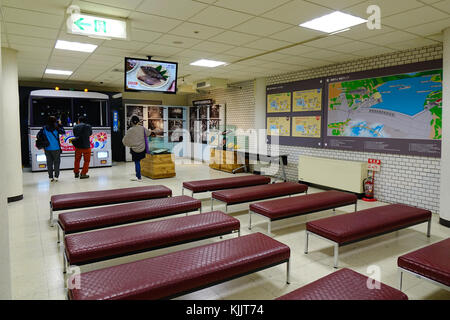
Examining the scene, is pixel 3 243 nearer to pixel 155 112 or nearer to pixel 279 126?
pixel 279 126

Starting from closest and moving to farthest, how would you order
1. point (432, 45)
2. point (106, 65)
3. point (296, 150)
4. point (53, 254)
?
point (53, 254)
point (432, 45)
point (106, 65)
point (296, 150)

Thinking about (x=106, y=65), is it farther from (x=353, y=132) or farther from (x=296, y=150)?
(x=353, y=132)

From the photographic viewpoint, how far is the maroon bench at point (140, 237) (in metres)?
3.01

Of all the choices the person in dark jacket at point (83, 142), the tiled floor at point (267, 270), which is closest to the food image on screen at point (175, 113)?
the person in dark jacket at point (83, 142)

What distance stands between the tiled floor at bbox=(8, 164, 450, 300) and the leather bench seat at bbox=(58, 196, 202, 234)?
414 mm

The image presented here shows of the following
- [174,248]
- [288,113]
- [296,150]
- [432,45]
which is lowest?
[174,248]

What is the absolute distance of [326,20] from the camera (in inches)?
178

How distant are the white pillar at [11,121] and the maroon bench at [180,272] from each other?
4.93 metres

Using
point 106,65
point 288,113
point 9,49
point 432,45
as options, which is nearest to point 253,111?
point 288,113

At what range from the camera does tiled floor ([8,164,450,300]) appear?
9.74ft

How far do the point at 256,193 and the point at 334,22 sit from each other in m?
2.94

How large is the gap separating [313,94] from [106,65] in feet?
17.4

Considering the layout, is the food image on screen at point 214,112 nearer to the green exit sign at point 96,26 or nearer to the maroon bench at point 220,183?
the maroon bench at point 220,183

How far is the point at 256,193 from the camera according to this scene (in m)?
5.37
